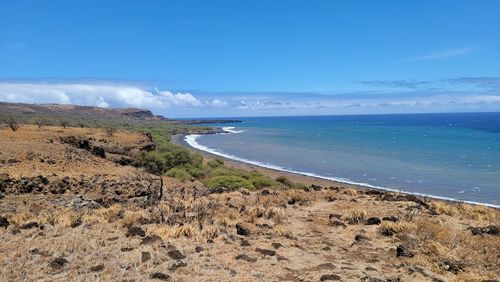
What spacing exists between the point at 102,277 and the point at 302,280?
4.07m

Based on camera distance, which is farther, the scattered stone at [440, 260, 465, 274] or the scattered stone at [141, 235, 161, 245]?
the scattered stone at [141, 235, 161, 245]

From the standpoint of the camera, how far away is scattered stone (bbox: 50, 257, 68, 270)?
869cm

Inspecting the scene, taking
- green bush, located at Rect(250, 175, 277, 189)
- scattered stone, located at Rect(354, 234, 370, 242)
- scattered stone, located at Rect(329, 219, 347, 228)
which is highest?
scattered stone, located at Rect(354, 234, 370, 242)

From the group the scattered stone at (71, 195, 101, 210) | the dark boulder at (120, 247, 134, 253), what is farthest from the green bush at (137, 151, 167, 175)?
the dark boulder at (120, 247, 134, 253)

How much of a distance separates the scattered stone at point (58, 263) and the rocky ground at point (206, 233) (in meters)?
0.02

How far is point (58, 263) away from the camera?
29.0 feet

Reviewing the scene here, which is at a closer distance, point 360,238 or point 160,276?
point 160,276

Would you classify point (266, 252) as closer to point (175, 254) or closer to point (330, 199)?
point (175, 254)

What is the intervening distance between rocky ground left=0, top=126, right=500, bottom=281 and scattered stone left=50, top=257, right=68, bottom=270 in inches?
1.0

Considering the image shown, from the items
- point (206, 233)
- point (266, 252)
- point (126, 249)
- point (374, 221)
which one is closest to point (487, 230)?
point (374, 221)

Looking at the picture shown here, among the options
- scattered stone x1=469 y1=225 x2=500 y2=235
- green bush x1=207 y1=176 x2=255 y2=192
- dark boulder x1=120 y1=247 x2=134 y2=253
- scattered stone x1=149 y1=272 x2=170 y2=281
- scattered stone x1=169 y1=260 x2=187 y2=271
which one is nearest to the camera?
scattered stone x1=149 y1=272 x2=170 y2=281

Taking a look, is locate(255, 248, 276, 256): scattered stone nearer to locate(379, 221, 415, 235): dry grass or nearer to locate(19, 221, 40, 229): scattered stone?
locate(379, 221, 415, 235): dry grass

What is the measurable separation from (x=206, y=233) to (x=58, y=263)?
12.4 feet

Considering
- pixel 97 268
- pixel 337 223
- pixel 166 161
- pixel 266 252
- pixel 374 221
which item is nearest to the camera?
pixel 97 268
